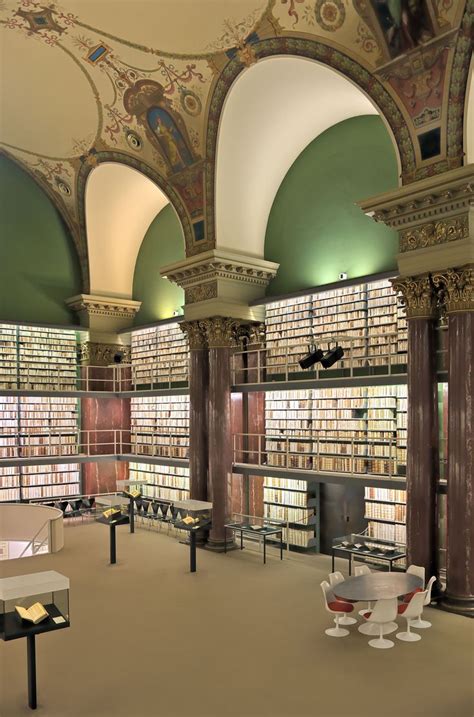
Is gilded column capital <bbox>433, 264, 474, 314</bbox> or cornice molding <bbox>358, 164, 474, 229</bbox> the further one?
gilded column capital <bbox>433, 264, 474, 314</bbox>

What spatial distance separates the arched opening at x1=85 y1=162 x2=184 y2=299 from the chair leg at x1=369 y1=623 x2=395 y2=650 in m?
11.7

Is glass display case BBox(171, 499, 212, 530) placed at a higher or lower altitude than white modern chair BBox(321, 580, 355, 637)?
higher

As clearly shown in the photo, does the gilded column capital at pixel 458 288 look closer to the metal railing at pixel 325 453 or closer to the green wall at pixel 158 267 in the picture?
the metal railing at pixel 325 453

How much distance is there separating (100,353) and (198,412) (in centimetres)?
537

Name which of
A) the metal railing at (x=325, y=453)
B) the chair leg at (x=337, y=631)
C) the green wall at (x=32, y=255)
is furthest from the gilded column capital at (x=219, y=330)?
the chair leg at (x=337, y=631)

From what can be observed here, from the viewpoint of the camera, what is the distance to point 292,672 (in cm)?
677

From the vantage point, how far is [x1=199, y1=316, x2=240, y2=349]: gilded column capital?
1309cm

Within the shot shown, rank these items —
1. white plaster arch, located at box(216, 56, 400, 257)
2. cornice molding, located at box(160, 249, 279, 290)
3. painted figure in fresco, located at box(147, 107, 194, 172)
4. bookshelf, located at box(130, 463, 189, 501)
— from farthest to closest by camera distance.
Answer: bookshelf, located at box(130, 463, 189, 501) → cornice molding, located at box(160, 249, 279, 290) → painted figure in fresco, located at box(147, 107, 194, 172) → white plaster arch, located at box(216, 56, 400, 257)

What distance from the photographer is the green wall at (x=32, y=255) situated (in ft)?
54.1

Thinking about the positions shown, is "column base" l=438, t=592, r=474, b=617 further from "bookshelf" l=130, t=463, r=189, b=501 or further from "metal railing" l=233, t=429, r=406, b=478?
"bookshelf" l=130, t=463, r=189, b=501

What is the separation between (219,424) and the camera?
12984 mm

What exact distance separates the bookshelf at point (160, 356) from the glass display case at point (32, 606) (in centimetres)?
910

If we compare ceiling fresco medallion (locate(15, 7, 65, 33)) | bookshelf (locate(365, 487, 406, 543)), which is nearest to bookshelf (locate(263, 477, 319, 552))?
bookshelf (locate(365, 487, 406, 543))

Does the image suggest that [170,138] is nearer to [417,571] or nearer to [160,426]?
[160,426]
